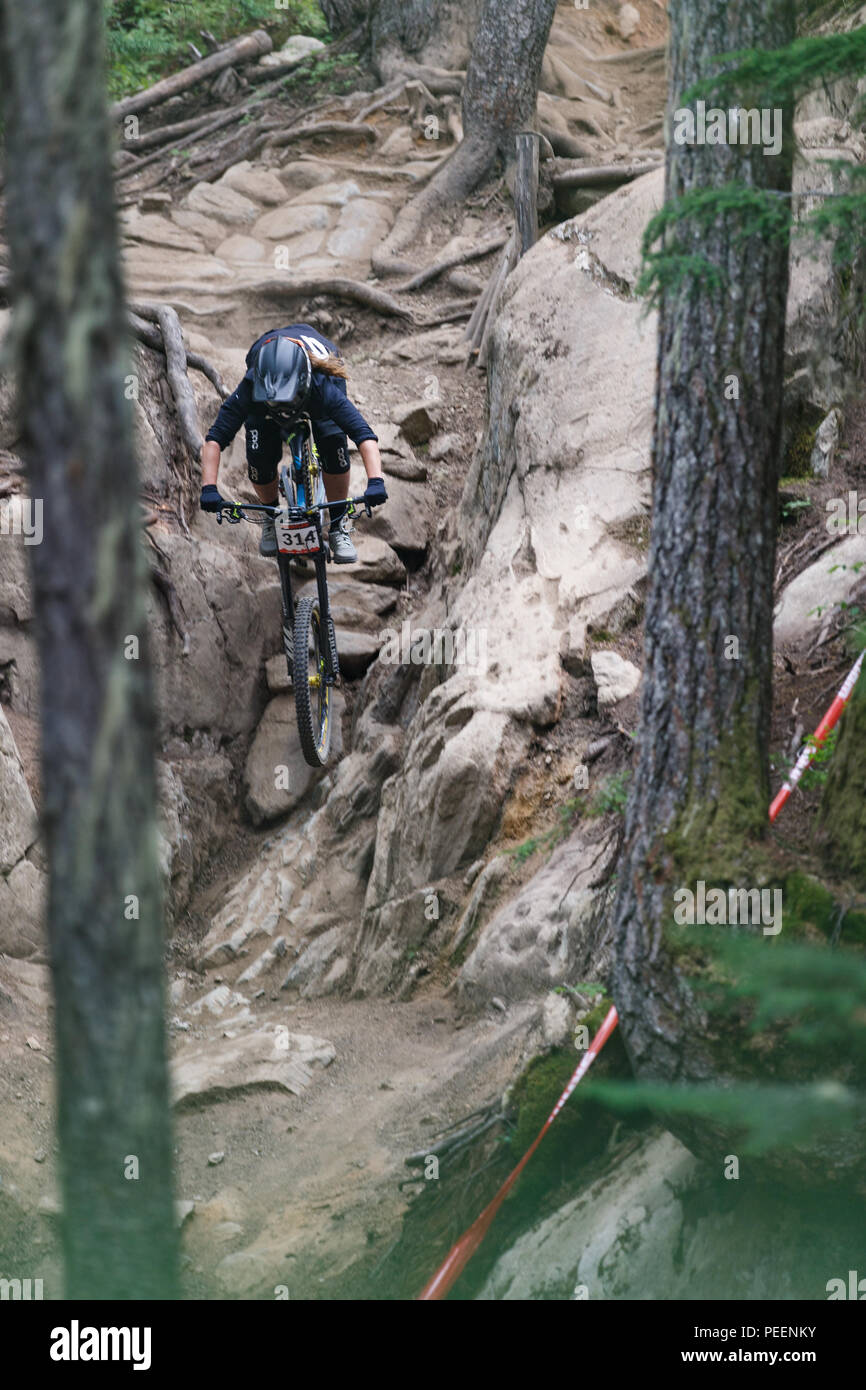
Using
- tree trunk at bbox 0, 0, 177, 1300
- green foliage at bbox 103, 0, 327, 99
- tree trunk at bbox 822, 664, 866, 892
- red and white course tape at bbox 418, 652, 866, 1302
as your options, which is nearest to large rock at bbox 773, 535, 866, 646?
red and white course tape at bbox 418, 652, 866, 1302

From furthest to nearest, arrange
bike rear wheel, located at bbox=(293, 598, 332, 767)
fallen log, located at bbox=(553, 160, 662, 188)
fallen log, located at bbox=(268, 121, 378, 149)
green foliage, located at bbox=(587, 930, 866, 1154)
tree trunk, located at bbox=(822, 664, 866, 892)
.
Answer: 1. fallen log, located at bbox=(268, 121, 378, 149)
2. fallen log, located at bbox=(553, 160, 662, 188)
3. bike rear wheel, located at bbox=(293, 598, 332, 767)
4. tree trunk, located at bbox=(822, 664, 866, 892)
5. green foliage, located at bbox=(587, 930, 866, 1154)

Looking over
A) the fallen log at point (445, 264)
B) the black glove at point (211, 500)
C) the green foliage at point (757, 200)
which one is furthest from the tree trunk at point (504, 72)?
the green foliage at point (757, 200)

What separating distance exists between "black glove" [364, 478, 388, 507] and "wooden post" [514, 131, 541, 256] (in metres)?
5.03

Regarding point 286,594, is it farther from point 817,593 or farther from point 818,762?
point 818,762

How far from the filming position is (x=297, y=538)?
7.47 meters

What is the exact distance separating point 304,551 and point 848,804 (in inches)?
174

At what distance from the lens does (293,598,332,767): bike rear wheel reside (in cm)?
749

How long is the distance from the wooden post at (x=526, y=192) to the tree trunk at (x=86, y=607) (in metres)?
9.29

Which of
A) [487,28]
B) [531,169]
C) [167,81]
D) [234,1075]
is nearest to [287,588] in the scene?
[234,1075]

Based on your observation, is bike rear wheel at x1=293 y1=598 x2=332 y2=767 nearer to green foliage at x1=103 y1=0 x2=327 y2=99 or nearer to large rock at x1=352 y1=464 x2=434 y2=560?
large rock at x1=352 y1=464 x2=434 y2=560

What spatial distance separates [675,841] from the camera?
153 inches

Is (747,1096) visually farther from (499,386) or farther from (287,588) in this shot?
(499,386)

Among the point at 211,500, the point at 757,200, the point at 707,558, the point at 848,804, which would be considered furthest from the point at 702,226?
the point at 211,500

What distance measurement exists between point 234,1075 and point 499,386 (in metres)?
5.75
